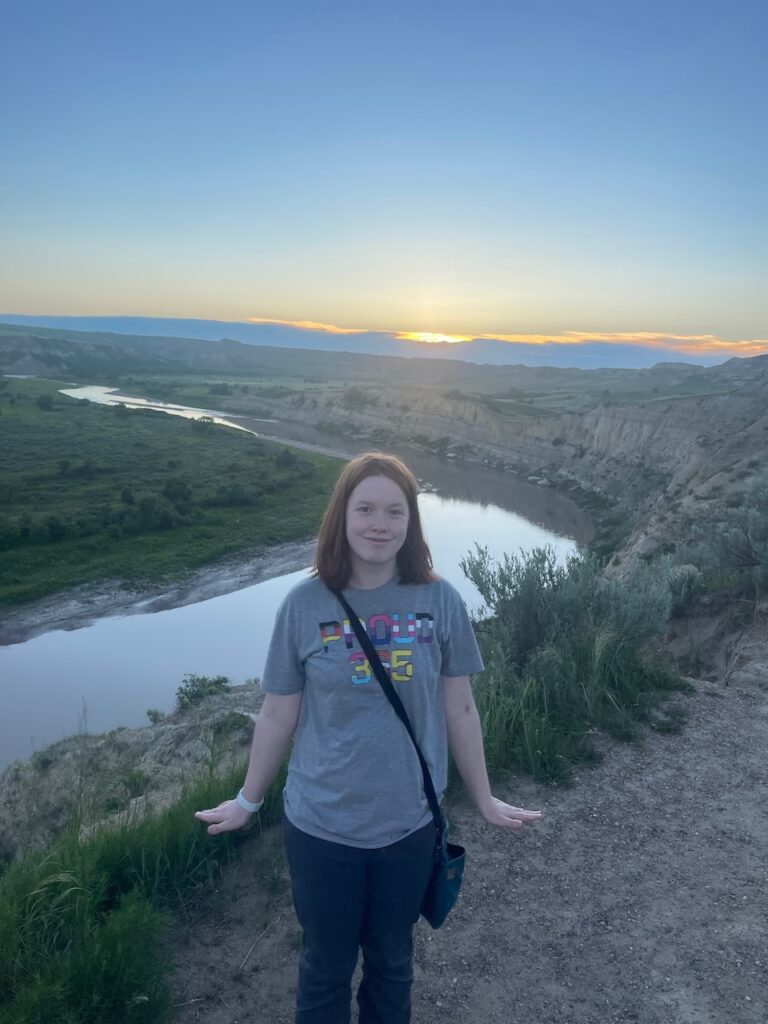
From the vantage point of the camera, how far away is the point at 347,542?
2242 mm

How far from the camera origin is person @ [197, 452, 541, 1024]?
210cm

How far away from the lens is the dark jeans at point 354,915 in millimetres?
2109

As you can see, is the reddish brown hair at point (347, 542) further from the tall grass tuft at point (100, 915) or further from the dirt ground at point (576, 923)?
the dirt ground at point (576, 923)

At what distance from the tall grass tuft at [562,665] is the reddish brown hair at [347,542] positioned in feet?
8.20

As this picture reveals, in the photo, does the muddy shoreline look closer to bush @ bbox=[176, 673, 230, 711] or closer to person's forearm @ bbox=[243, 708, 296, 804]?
bush @ bbox=[176, 673, 230, 711]

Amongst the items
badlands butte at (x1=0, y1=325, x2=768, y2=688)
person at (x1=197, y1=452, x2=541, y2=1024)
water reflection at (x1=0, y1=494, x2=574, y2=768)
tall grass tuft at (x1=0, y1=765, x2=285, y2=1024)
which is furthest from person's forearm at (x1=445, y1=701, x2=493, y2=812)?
water reflection at (x1=0, y1=494, x2=574, y2=768)

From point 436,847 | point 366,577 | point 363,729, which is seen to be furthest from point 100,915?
point 366,577

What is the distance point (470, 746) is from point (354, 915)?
1.99ft

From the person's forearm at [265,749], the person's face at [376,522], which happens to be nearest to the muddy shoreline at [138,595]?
the person's forearm at [265,749]

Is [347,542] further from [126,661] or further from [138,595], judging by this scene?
[138,595]

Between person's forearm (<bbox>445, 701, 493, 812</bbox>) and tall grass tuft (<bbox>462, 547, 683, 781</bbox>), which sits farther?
tall grass tuft (<bbox>462, 547, 683, 781</bbox>)

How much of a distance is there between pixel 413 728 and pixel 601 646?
3.57 meters

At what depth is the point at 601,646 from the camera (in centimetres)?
536

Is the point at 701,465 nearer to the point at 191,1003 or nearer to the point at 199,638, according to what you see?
the point at 199,638
